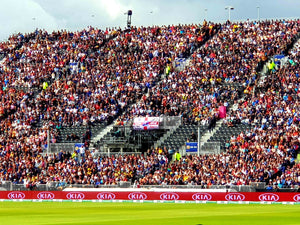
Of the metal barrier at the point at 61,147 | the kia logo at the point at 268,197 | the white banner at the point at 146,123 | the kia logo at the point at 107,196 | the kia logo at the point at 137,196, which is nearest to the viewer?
the kia logo at the point at 268,197

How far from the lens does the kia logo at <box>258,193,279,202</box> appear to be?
54.7 meters

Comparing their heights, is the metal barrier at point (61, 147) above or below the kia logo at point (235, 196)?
above

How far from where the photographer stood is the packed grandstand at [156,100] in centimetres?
6241

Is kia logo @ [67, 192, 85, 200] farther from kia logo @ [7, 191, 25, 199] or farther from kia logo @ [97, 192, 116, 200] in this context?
kia logo @ [7, 191, 25, 199]

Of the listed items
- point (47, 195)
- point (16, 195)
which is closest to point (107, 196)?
point (47, 195)

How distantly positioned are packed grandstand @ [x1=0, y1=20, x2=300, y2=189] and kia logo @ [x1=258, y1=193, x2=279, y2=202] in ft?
7.16

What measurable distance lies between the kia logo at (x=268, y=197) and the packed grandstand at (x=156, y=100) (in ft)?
7.16

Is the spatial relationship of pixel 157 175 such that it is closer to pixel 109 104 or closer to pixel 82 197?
pixel 82 197

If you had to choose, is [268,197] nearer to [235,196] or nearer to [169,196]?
[235,196]

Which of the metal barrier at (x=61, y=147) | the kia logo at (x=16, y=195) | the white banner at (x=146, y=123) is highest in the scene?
the white banner at (x=146, y=123)

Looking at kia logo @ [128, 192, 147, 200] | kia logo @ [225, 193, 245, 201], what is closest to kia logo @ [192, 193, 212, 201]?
kia logo @ [225, 193, 245, 201]

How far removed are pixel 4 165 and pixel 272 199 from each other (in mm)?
28214

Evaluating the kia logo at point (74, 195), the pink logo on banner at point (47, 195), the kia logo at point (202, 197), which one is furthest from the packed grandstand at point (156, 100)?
the kia logo at point (74, 195)

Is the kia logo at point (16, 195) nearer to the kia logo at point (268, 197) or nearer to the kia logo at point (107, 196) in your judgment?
the kia logo at point (107, 196)
